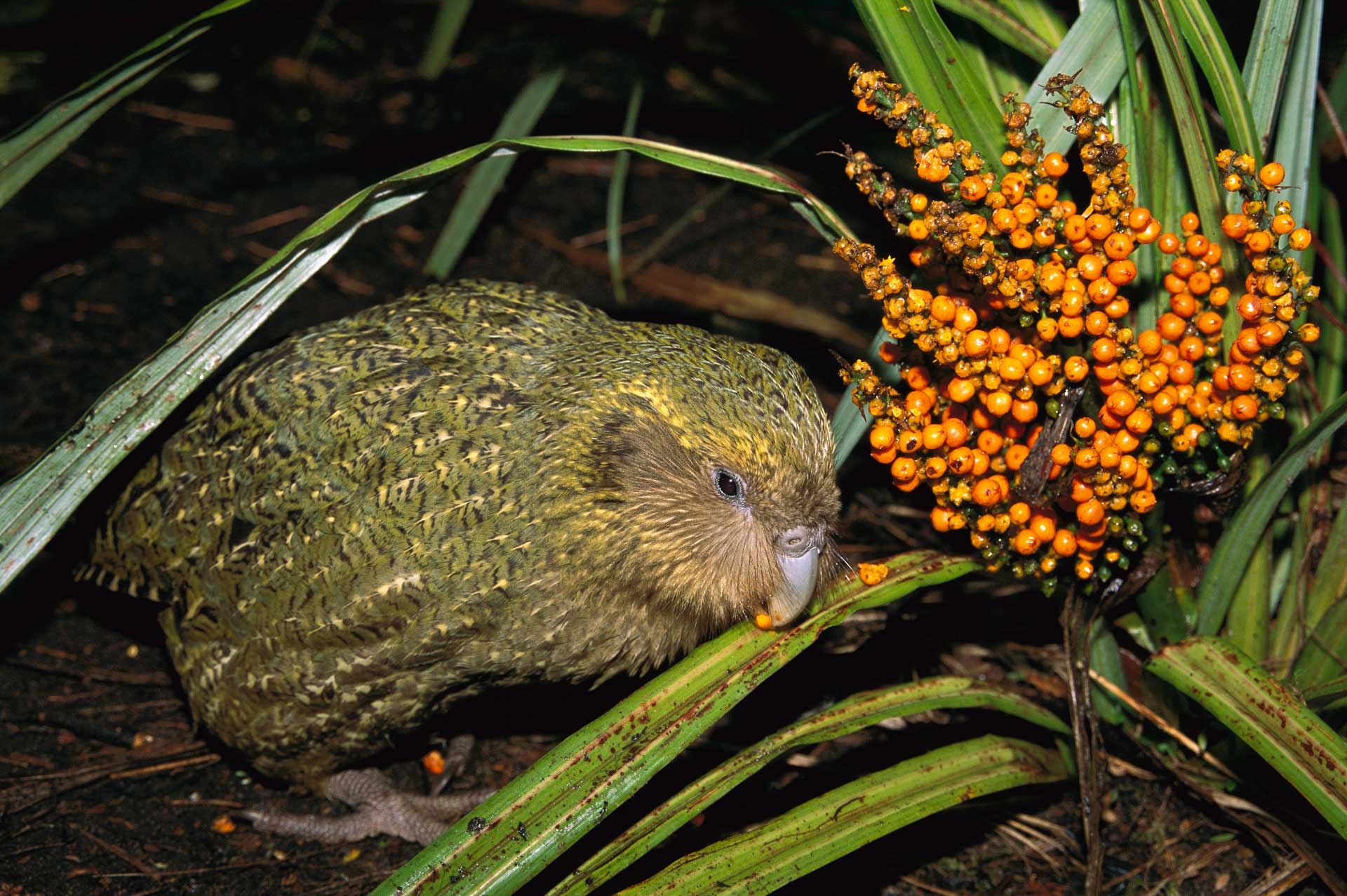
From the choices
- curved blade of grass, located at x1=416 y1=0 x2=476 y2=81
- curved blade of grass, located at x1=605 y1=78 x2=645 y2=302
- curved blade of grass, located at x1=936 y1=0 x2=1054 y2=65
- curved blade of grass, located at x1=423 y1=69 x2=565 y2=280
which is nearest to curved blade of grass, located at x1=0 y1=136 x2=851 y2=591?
curved blade of grass, located at x1=936 y1=0 x2=1054 y2=65

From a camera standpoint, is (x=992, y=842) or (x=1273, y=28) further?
(x=992, y=842)

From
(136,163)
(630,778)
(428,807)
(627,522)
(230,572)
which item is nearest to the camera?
(630,778)

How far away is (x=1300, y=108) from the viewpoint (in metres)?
2.42

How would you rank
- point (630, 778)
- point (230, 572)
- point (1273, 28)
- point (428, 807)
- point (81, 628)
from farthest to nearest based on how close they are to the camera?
point (81, 628)
point (428, 807)
point (230, 572)
point (1273, 28)
point (630, 778)

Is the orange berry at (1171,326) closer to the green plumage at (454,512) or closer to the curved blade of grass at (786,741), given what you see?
the green plumage at (454,512)

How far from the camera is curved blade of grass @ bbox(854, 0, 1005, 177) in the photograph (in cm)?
219

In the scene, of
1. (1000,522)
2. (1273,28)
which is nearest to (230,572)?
(1000,522)

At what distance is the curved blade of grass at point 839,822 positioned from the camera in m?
2.15

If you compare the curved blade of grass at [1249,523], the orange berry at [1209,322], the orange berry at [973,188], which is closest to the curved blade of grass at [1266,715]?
the curved blade of grass at [1249,523]

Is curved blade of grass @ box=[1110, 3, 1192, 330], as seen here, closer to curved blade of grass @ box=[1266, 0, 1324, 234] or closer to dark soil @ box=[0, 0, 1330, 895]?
curved blade of grass @ box=[1266, 0, 1324, 234]

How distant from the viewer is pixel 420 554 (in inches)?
99.2

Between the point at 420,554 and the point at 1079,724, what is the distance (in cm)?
151

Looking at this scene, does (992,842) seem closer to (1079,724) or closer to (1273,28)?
(1079,724)

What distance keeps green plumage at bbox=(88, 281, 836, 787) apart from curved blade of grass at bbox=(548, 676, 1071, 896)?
299 millimetres
